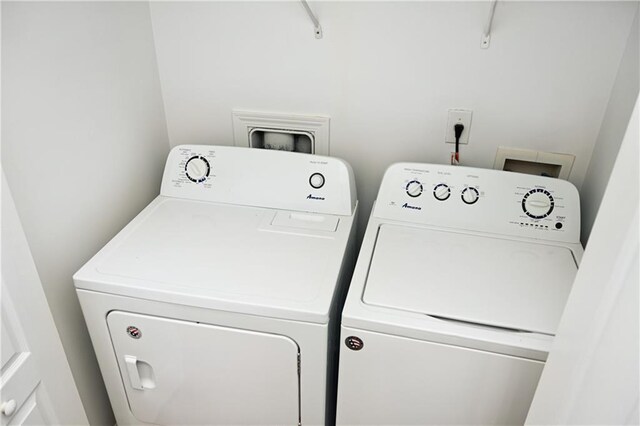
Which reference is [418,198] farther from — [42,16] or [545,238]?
[42,16]

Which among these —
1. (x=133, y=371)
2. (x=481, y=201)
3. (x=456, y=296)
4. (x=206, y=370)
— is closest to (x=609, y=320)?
(x=456, y=296)

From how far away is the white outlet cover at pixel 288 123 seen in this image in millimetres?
1720

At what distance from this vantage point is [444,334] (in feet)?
3.54

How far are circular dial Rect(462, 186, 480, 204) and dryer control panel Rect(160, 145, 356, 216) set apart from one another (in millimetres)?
386

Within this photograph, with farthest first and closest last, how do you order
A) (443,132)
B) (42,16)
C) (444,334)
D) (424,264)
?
(443,132)
(424,264)
(42,16)
(444,334)

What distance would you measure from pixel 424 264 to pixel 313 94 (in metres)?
0.78

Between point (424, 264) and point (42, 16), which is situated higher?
point (42, 16)

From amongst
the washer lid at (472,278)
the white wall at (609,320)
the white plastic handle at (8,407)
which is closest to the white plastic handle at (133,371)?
the white plastic handle at (8,407)

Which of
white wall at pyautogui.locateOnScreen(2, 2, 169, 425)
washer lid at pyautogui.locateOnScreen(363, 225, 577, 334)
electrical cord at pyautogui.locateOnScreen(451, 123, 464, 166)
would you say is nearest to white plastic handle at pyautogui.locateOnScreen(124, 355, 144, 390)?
white wall at pyautogui.locateOnScreen(2, 2, 169, 425)

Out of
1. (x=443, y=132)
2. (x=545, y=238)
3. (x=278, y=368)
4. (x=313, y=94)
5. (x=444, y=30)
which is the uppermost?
(x=444, y=30)

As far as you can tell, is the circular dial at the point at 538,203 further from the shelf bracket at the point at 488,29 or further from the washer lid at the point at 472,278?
the shelf bracket at the point at 488,29

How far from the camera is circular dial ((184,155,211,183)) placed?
1.66 m

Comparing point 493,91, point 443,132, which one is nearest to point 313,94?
point 443,132

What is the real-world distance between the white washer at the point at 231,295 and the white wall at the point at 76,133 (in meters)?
0.11
